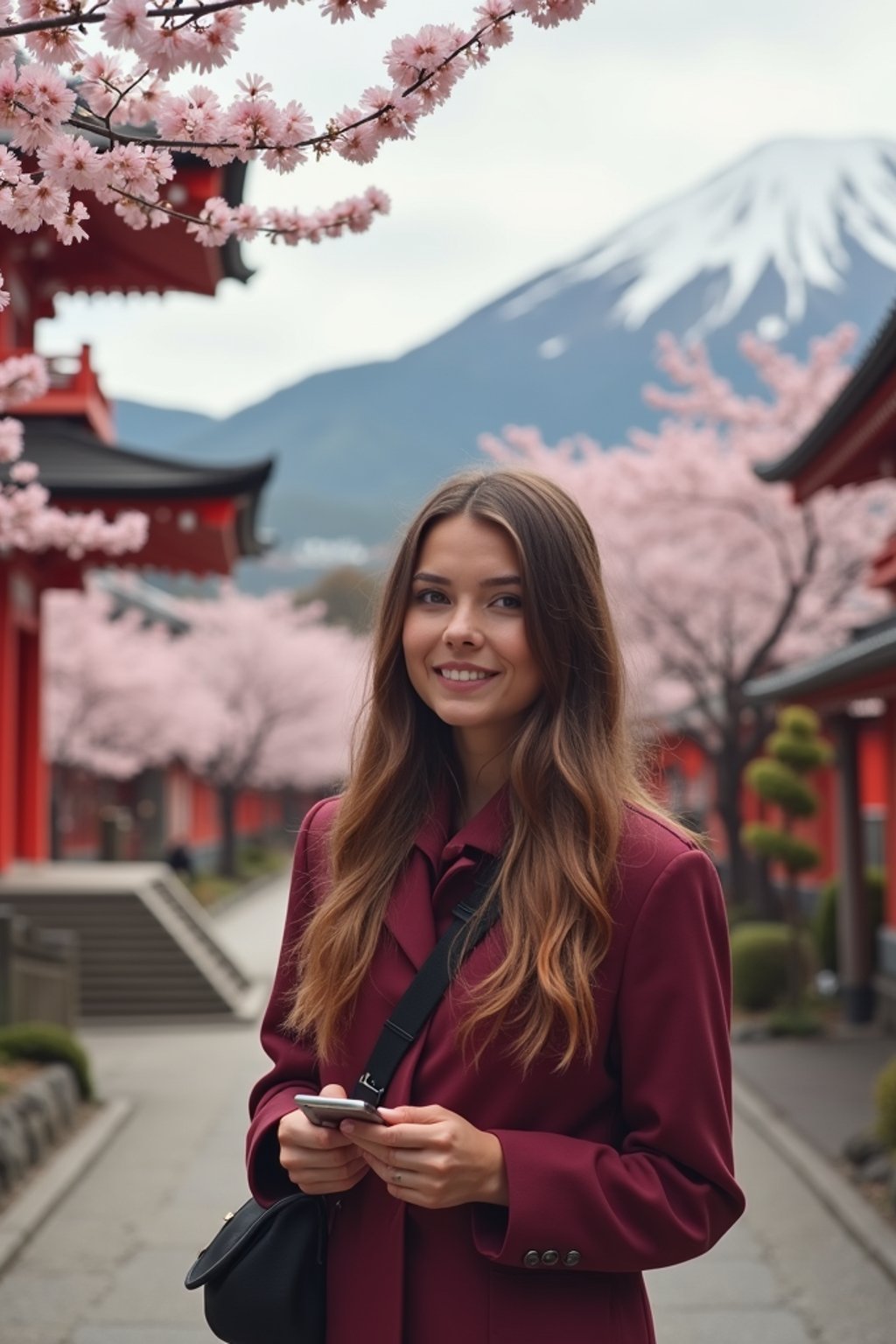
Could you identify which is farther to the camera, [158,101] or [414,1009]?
[158,101]

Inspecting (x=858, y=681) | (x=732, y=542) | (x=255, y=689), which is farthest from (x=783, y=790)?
(x=255, y=689)

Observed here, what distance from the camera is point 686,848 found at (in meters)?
2.17

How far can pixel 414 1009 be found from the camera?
2137 millimetres

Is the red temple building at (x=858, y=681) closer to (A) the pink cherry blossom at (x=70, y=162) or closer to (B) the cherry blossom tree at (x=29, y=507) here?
(B) the cherry blossom tree at (x=29, y=507)

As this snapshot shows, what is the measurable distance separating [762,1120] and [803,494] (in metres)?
5.99

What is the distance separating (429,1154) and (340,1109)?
0.12m

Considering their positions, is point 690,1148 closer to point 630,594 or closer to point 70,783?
point 630,594

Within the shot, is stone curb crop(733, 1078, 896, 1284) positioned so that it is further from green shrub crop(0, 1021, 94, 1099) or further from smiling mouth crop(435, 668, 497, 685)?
smiling mouth crop(435, 668, 497, 685)

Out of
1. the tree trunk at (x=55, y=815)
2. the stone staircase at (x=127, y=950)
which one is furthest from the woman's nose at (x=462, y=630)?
the tree trunk at (x=55, y=815)

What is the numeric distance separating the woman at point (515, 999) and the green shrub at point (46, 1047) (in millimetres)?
9299

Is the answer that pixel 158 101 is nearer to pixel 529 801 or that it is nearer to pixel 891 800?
pixel 529 801

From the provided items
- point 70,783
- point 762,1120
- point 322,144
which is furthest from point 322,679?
point 322,144

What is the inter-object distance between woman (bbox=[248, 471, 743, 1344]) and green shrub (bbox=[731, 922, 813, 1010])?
1437 centimetres

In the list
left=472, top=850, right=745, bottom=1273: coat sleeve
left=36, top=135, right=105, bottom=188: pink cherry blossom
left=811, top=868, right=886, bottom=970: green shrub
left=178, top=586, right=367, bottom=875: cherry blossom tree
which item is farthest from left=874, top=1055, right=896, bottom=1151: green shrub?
left=178, top=586, right=367, bottom=875: cherry blossom tree
